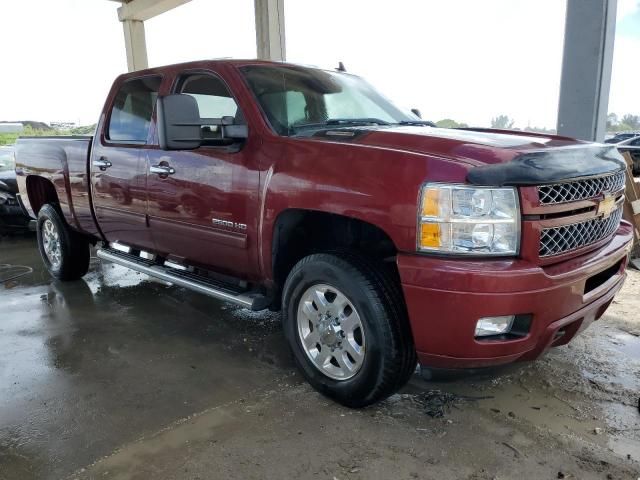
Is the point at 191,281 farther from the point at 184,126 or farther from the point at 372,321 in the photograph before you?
the point at 372,321

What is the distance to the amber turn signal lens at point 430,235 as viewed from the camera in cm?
232

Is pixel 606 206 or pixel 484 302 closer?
pixel 484 302

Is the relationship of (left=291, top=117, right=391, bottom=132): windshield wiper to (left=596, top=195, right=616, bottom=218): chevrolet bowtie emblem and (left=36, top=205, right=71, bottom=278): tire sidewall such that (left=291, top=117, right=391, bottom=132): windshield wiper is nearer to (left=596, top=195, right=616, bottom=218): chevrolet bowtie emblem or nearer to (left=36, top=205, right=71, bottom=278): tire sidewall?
(left=596, top=195, right=616, bottom=218): chevrolet bowtie emblem

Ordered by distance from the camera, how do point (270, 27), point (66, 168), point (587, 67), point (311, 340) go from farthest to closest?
1. point (270, 27)
2. point (587, 67)
3. point (66, 168)
4. point (311, 340)

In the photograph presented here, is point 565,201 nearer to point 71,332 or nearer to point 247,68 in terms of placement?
point 247,68

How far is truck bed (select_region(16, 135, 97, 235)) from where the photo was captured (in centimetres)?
478

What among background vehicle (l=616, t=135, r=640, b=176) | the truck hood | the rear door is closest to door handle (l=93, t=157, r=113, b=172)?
the rear door

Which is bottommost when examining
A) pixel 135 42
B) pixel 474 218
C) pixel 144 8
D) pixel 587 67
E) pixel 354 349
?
pixel 354 349

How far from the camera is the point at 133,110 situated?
4.42 meters

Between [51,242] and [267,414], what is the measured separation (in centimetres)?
392

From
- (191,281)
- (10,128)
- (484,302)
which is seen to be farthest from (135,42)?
(484,302)

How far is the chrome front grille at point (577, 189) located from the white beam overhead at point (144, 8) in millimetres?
12391

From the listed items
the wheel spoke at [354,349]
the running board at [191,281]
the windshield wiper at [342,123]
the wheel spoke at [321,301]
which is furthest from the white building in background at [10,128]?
the wheel spoke at [354,349]

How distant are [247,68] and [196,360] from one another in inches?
78.8
